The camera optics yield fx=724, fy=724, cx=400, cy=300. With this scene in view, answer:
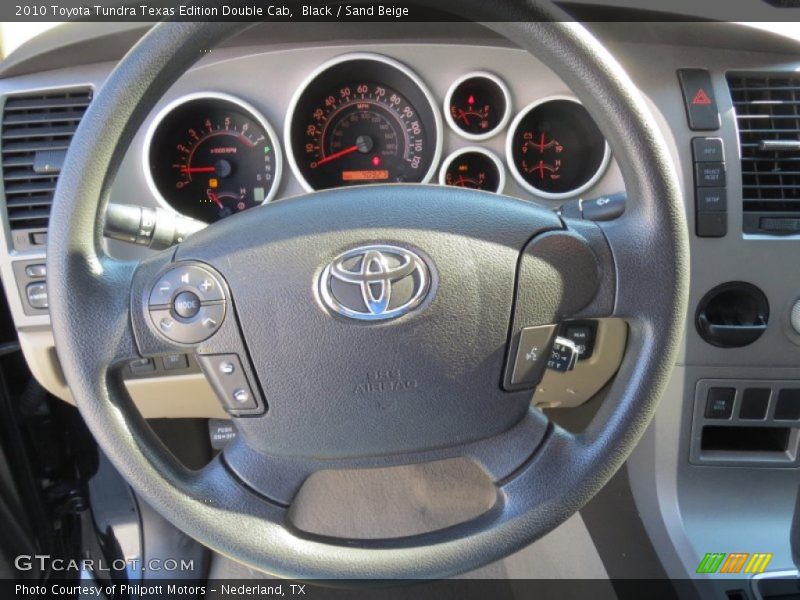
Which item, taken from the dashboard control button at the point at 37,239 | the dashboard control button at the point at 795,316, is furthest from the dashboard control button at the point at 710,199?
the dashboard control button at the point at 37,239

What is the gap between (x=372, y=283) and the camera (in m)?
0.88

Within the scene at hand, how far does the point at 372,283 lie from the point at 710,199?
904 millimetres

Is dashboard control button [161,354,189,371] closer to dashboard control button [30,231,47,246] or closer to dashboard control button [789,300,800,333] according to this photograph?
dashboard control button [30,231,47,246]

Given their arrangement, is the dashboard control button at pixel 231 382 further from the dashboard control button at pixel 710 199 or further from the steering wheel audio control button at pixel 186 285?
the dashboard control button at pixel 710 199

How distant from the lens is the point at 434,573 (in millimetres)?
910

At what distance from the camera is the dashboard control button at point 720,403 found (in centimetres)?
159

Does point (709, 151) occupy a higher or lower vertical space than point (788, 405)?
higher

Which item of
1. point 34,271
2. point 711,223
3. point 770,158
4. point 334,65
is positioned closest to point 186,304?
point 34,271

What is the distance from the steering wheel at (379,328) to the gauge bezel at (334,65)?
650 millimetres

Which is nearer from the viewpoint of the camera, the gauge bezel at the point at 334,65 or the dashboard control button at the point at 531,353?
the dashboard control button at the point at 531,353

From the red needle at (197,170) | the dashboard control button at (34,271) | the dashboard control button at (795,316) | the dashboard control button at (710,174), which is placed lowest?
the dashboard control button at (795,316)

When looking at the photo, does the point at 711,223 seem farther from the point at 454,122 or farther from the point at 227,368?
the point at 227,368

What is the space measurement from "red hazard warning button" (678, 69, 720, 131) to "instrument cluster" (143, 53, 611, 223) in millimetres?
184
